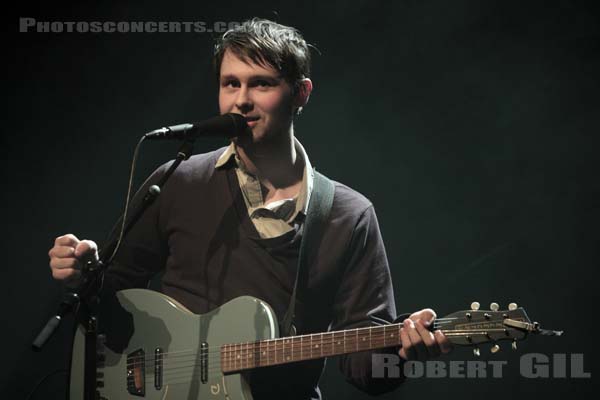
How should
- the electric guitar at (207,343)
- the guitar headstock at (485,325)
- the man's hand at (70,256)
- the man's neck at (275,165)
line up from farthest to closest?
the man's neck at (275,165) < the man's hand at (70,256) < the electric guitar at (207,343) < the guitar headstock at (485,325)

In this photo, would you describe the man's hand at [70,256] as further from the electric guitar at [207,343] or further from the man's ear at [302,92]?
the man's ear at [302,92]

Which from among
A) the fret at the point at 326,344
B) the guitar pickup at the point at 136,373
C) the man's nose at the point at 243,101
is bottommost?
the guitar pickup at the point at 136,373

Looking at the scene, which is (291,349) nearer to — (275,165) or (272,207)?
(272,207)

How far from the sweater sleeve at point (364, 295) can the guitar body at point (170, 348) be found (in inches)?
16.0

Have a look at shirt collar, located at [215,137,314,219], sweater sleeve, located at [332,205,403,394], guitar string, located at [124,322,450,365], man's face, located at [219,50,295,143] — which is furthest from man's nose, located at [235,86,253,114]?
guitar string, located at [124,322,450,365]

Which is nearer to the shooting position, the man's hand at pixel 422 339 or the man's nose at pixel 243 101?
the man's hand at pixel 422 339

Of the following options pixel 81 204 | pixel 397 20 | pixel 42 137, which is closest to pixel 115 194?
pixel 81 204

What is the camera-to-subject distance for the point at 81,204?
3.61 meters

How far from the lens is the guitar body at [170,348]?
8.21 feet

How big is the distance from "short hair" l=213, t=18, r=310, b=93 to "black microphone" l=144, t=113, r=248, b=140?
12.8 inches

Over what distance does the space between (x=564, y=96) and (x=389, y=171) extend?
86 centimetres

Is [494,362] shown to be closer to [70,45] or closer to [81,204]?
[81,204]

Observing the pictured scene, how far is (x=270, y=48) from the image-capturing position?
2.82 metres

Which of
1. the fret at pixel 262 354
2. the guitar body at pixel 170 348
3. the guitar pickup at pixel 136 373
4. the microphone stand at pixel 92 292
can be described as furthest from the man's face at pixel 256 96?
the guitar pickup at pixel 136 373
